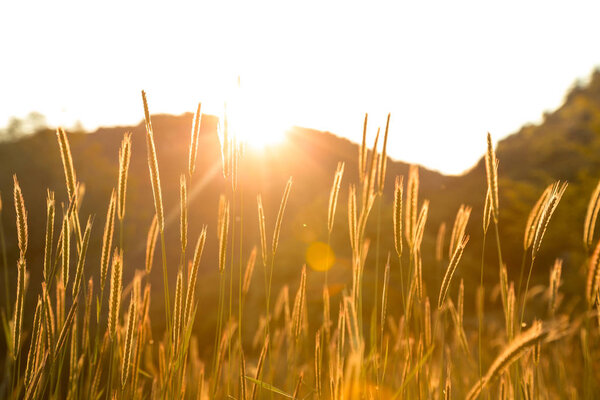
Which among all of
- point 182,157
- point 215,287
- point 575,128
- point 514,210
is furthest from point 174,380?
point 575,128

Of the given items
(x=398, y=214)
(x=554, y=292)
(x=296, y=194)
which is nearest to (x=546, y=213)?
(x=554, y=292)

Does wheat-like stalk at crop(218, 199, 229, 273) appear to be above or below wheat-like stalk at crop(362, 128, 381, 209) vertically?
below

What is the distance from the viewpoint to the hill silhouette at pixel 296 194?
1185 centimetres

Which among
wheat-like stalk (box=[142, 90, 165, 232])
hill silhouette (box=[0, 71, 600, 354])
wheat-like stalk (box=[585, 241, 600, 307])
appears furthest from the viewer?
hill silhouette (box=[0, 71, 600, 354])

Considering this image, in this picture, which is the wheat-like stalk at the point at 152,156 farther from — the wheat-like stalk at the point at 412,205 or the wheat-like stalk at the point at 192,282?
the wheat-like stalk at the point at 412,205

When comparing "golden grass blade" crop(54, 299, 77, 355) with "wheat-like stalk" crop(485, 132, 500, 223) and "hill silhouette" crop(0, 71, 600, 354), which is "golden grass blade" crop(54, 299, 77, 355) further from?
"hill silhouette" crop(0, 71, 600, 354)

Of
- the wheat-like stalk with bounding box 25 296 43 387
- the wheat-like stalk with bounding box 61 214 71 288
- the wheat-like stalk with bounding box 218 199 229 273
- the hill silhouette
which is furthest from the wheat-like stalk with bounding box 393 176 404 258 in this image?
the hill silhouette

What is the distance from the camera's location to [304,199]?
19438mm

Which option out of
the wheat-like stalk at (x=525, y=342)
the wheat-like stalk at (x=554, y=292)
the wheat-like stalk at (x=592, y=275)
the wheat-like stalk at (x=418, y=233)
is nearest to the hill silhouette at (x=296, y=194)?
the wheat-like stalk at (x=554, y=292)

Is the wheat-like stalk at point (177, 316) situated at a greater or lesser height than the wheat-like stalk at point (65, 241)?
lesser

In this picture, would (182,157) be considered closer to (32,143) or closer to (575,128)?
(32,143)

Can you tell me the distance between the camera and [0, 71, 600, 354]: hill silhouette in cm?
1185

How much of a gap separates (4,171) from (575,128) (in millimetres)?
22895

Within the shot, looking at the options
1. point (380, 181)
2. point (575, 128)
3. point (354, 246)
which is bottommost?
point (354, 246)
